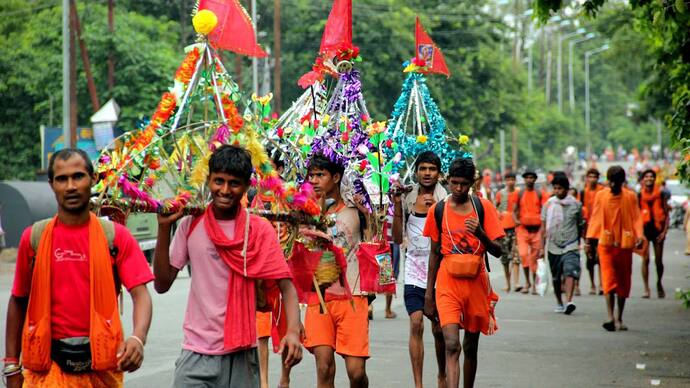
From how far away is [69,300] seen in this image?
524cm

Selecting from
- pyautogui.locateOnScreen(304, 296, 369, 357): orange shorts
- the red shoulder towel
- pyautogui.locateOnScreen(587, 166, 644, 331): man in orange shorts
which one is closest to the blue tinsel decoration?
pyautogui.locateOnScreen(587, 166, 644, 331): man in orange shorts

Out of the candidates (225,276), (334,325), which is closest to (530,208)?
(334,325)

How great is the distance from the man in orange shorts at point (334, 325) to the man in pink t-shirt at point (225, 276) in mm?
2107

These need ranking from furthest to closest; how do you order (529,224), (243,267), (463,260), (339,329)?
(529,224) → (463,260) → (339,329) → (243,267)

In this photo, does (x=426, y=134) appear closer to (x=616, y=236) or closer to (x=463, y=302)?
(x=616, y=236)

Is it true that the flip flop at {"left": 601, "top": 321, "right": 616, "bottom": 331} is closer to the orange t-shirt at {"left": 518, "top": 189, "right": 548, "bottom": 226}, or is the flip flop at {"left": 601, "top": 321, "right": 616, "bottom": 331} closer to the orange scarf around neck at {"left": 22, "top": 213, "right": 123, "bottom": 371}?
the orange t-shirt at {"left": 518, "top": 189, "right": 548, "bottom": 226}

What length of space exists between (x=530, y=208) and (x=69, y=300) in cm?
1413

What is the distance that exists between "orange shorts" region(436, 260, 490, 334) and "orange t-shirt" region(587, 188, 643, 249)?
18.8ft

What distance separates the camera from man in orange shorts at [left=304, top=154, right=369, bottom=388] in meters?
8.02

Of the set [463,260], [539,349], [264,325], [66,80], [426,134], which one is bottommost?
[539,349]

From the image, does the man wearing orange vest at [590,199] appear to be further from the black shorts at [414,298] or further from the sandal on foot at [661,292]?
the black shorts at [414,298]

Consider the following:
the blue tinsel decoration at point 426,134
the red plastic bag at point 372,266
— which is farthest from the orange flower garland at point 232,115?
the blue tinsel decoration at point 426,134

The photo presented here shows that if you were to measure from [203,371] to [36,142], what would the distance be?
3407 centimetres

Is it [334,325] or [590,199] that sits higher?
[590,199]
